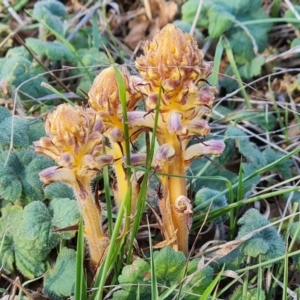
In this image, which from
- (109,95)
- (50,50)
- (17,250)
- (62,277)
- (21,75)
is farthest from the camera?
(50,50)

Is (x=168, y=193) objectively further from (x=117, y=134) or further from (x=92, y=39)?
(x=92, y=39)

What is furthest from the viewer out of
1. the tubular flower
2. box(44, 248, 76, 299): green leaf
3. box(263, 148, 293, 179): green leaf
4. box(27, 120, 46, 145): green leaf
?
box(263, 148, 293, 179): green leaf

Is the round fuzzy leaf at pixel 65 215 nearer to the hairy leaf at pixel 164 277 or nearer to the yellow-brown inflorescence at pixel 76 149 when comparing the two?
the yellow-brown inflorescence at pixel 76 149

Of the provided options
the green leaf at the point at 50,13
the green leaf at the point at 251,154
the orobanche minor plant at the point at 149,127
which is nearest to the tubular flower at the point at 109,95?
the orobanche minor plant at the point at 149,127

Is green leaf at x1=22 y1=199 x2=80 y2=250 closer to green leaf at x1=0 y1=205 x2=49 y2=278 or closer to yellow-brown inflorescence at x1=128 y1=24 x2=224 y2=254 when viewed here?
green leaf at x1=0 y1=205 x2=49 y2=278

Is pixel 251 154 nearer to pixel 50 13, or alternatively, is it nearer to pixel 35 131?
pixel 35 131

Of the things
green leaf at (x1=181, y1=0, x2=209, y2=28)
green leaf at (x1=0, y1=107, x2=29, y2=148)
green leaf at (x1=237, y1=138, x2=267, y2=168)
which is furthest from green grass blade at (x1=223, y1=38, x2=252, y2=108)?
green leaf at (x1=0, y1=107, x2=29, y2=148)

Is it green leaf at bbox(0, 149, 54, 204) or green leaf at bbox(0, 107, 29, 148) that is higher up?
green leaf at bbox(0, 107, 29, 148)

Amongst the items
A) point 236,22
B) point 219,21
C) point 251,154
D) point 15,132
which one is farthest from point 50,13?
point 251,154
